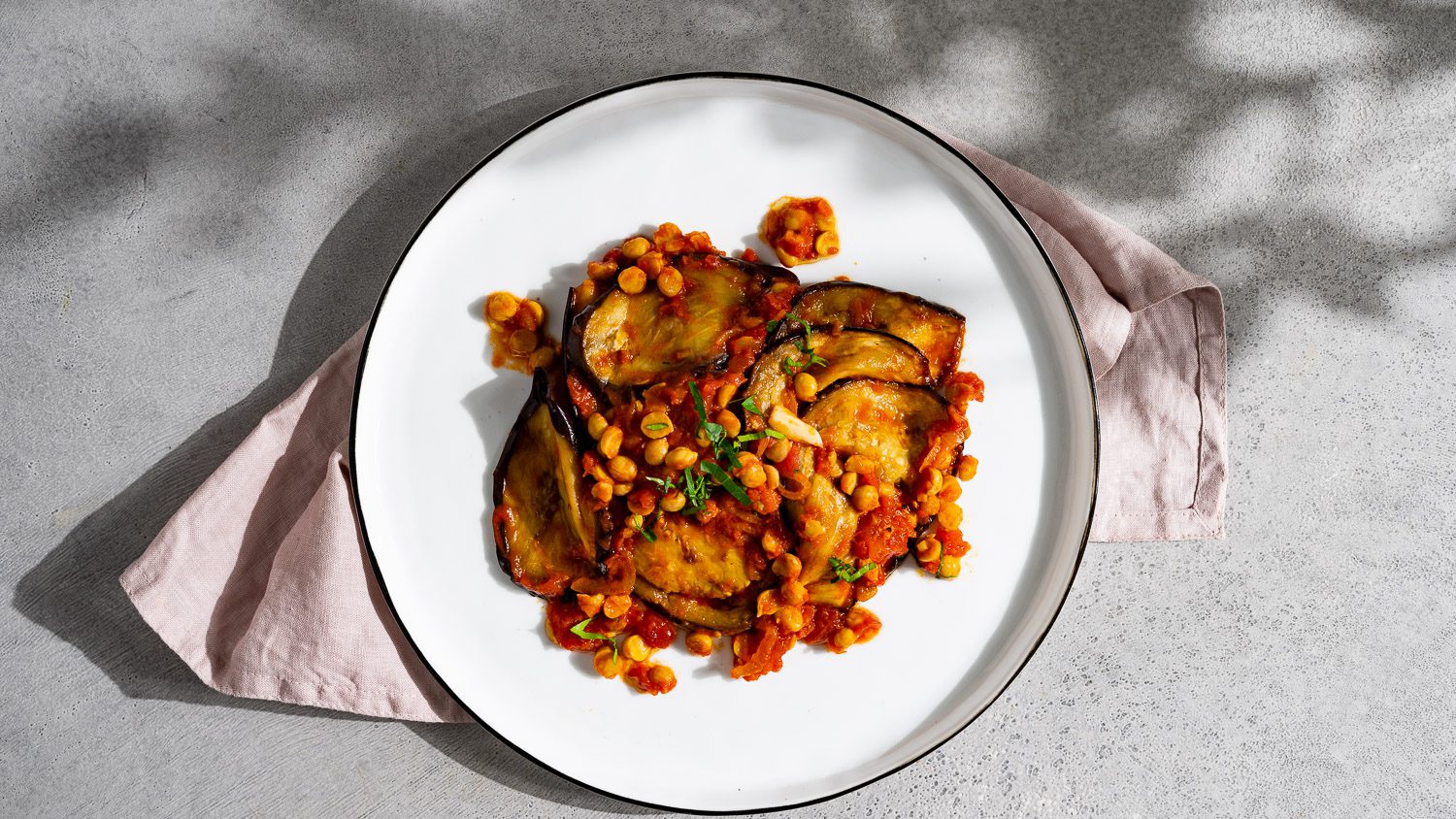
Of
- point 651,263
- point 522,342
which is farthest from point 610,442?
point 651,263

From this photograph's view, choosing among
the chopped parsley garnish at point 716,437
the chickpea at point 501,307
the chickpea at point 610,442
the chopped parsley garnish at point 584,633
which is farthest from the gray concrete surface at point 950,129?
the chopped parsley garnish at point 716,437

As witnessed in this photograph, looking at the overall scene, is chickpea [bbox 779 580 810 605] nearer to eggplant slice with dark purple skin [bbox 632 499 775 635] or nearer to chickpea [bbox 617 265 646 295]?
eggplant slice with dark purple skin [bbox 632 499 775 635]

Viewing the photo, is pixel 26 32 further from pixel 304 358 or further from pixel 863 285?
pixel 863 285

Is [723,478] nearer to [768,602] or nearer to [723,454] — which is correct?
[723,454]

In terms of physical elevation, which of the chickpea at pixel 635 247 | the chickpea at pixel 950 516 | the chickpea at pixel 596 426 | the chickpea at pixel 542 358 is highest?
the chickpea at pixel 635 247

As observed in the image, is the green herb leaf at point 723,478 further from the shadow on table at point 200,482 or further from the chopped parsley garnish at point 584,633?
the shadow on table at point 200,482

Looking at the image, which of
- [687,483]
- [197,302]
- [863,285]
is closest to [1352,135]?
[863,285]
